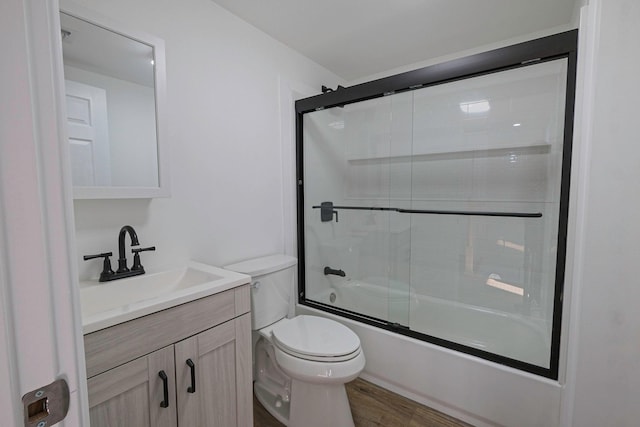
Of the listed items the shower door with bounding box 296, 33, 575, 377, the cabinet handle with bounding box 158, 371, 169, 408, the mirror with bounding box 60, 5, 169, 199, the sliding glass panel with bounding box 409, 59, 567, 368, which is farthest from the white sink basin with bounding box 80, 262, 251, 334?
the sliding glass panel with bounding box 409, 59, 567, 368

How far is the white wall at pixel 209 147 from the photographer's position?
4.16ft

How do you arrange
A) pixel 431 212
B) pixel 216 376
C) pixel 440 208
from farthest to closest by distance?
pixel 440 208 < pixel 431 212 < pixel 216 376

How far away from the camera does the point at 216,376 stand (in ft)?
3.67

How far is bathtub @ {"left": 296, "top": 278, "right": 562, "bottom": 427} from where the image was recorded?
1356 millimetres

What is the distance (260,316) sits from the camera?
1.55 meters

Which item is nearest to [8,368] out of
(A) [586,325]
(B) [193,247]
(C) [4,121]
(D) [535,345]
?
(C) [4,121]

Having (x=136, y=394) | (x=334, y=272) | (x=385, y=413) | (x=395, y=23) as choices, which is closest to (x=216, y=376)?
(x=136, y=394)

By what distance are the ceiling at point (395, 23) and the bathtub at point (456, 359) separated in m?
1.79

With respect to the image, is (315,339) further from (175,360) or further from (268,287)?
(175,360)

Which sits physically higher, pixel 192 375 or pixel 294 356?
pixel 192 375

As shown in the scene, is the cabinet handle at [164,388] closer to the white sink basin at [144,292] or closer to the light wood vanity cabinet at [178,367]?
the light wood vanity cabinet at [178,367]

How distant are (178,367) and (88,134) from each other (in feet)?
3.16

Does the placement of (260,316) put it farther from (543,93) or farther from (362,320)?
(543,93)

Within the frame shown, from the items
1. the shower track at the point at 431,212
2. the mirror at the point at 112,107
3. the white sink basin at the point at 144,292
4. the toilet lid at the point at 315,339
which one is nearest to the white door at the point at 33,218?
the white sink basin at the point at 144,292
